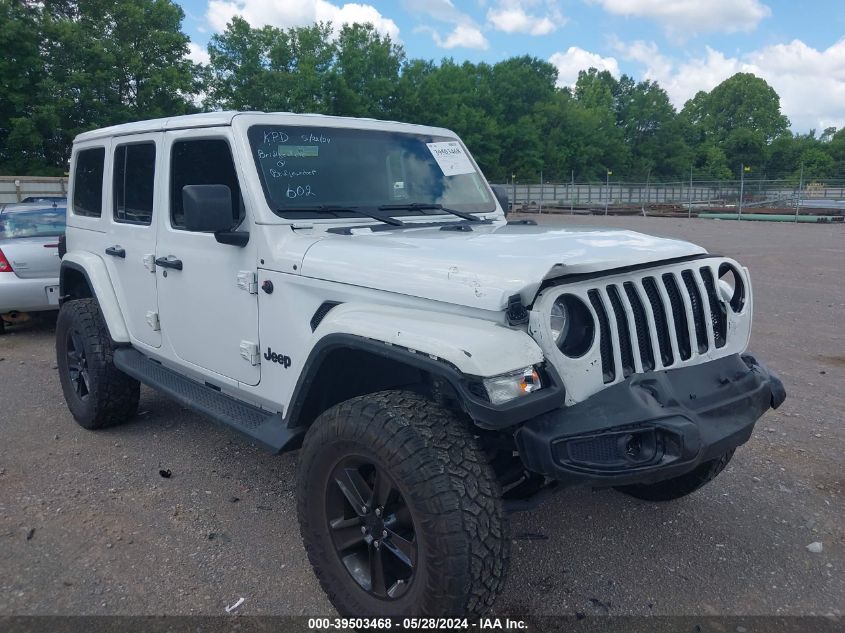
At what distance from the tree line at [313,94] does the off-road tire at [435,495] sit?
31.8 metres

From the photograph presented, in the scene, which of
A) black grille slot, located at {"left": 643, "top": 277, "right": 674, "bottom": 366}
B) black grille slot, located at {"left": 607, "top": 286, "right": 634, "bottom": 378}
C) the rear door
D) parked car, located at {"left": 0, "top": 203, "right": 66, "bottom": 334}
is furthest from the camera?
parked car, located at {"left": 0, "top": 203, "right": 66, "bottom": 334}

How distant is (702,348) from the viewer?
2871 mm

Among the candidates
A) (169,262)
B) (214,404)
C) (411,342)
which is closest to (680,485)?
(411,342)

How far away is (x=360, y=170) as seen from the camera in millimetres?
3787

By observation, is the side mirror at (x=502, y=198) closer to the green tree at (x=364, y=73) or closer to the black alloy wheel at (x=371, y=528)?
the black alloy wheel at (x=371, y=528)

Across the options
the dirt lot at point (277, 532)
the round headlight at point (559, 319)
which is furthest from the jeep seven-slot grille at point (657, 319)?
the dirt lot at point (277, 532)

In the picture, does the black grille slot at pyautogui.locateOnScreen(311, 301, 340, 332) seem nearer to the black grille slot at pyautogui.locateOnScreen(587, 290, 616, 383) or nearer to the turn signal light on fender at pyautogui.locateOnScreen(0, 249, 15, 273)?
the black grille slot at pyautogui.locateOnScreen(587, 290, 616, 383)

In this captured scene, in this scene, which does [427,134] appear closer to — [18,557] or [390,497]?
[390,497]

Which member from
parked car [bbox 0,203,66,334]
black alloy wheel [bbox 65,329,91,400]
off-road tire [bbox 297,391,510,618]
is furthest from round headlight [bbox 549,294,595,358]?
parked car [bbox 0,203,66,334]

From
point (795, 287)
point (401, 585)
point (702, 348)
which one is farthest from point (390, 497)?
point (795, 287)

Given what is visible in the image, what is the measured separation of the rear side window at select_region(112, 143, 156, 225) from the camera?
414 cm

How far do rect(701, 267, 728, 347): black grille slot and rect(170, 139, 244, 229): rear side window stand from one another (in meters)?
2.21

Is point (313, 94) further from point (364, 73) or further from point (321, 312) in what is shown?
point (321, 312)

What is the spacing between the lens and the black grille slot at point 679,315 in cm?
281
